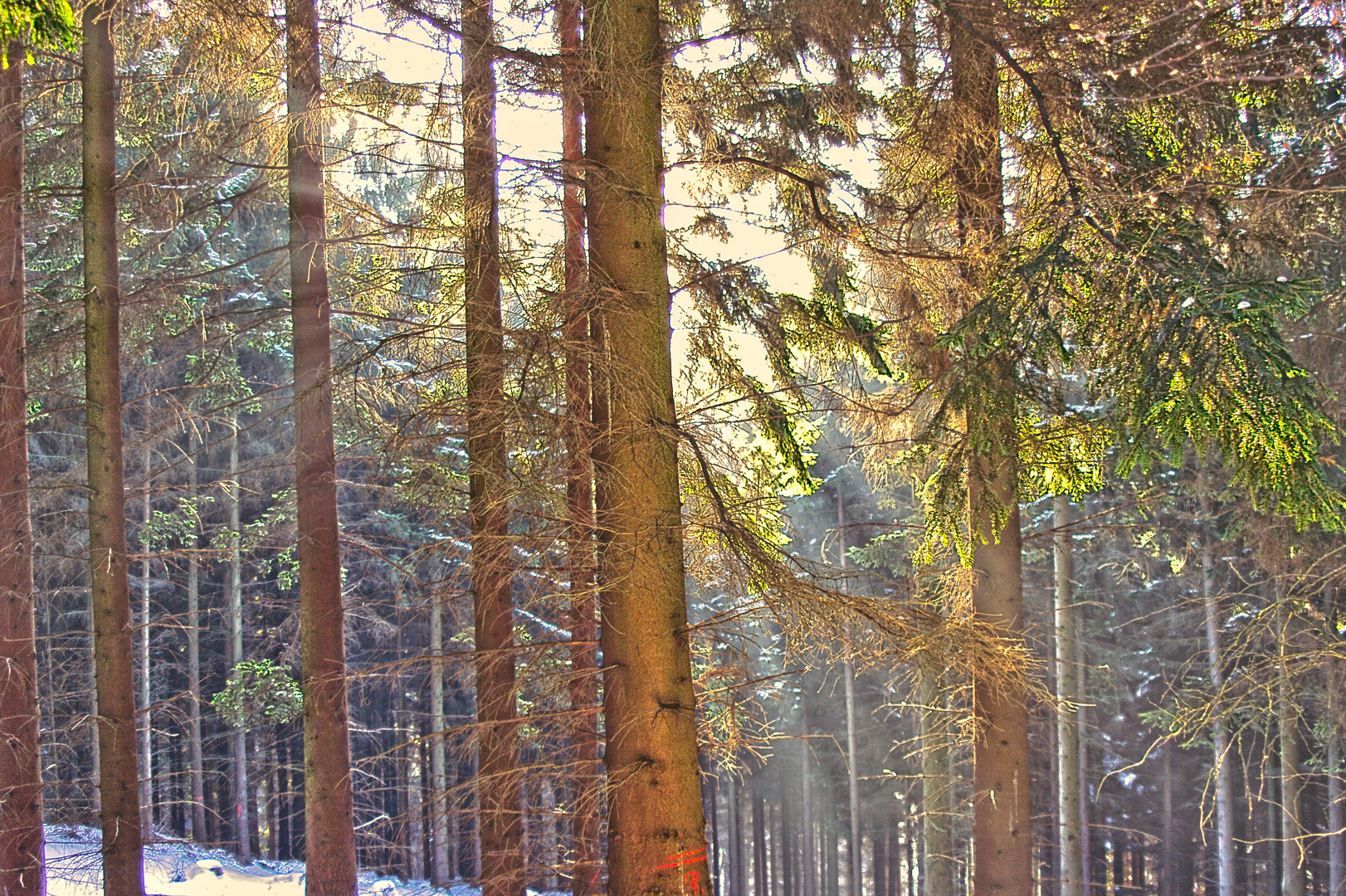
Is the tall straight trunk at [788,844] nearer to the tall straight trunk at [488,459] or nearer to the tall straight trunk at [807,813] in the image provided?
the tall straight trunk at [807,813]

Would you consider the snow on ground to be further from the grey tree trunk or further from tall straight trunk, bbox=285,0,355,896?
the grey tree trunk

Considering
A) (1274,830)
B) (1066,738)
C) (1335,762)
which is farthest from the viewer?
(1274,830)

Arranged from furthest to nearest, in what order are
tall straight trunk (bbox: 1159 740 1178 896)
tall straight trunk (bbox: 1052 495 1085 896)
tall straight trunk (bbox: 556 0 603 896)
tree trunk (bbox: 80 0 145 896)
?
tall straight trunk (bbox: 1159 740 1178 896)
tall straight trunk (bbox: 1052 495 1085 896)
tree trunk (bbox: 80 0 145 896)
tall straight trunk (bbox: 556 0 603 896)

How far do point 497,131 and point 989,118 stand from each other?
325cm

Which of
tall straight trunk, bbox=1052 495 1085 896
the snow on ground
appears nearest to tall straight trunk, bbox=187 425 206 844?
the snow on ground

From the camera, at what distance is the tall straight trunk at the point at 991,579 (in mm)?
5621

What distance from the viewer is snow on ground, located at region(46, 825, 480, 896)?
1602cm

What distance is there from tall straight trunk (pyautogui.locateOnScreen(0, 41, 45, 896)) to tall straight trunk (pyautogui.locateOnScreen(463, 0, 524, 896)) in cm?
381

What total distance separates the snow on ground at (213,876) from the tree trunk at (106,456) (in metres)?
9.80

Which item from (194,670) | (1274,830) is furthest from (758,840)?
(194,670)

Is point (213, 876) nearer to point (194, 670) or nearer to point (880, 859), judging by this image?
point (194, 670)

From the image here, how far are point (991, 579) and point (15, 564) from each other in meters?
7.60

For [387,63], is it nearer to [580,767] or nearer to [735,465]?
[735,465]

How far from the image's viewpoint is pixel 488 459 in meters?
4.82
